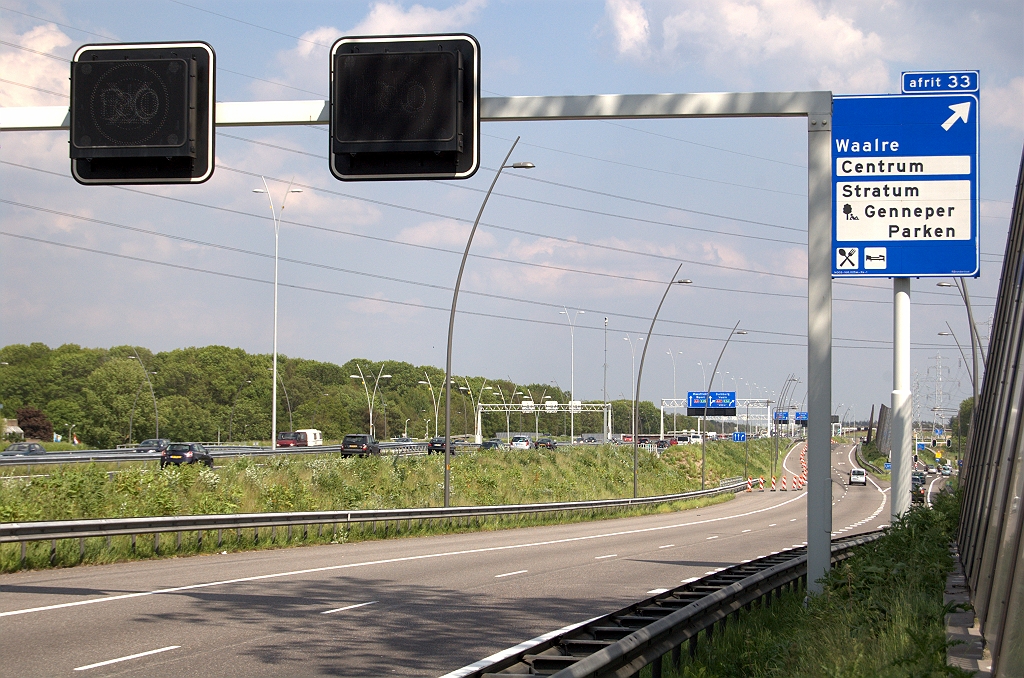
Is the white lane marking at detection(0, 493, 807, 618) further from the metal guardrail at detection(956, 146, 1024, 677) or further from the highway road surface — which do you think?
the metal guardrail at detection(956, 146, 1024, 677)

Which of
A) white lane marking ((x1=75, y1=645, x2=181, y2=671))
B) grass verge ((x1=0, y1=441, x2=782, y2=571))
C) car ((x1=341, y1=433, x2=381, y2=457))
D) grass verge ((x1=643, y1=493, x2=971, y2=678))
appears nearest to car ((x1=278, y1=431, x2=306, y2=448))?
car ((x1=341, y1=433, x2=381, y2=457))

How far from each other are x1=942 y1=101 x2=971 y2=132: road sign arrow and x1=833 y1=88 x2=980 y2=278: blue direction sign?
1 centimetres

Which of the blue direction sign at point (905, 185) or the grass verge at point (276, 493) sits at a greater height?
the blue direction sign at point (905, 185)

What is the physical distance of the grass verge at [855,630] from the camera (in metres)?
8.15

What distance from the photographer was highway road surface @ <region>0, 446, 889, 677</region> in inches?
419

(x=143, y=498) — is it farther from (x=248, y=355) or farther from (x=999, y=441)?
(x=248, y=355)

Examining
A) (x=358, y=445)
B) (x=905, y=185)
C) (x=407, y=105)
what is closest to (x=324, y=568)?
(x=407, y=105)

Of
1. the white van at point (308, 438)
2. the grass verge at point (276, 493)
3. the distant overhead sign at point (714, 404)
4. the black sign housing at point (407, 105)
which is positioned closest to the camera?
the black sign housing at point (407, 105)

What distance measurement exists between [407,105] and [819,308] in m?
4.66

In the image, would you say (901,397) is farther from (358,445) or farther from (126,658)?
(358,445)

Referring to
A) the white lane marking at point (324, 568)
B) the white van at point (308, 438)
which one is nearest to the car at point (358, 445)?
the white van at point (308, 438)

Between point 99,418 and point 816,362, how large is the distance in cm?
12038

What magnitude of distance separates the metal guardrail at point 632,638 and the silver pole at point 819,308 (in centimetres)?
159

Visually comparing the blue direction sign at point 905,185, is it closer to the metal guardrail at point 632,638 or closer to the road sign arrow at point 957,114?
the road sign arrow at point 957,114
